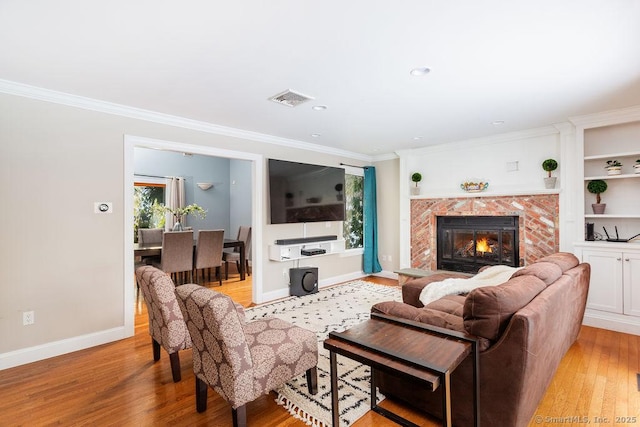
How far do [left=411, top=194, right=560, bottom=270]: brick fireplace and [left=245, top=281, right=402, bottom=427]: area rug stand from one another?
918 mm

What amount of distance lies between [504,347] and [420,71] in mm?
Answer: 2013

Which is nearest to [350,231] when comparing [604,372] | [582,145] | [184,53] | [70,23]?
[582,145]

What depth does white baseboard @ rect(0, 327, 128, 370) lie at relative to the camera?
2744 millimetres

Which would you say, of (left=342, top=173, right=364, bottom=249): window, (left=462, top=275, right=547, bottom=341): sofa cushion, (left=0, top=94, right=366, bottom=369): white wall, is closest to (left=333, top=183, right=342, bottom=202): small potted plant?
(left=342, top=173, right=364, bottom=249): window

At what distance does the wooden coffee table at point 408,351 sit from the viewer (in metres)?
1.39

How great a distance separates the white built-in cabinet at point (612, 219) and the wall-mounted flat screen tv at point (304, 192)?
3325 millimetres

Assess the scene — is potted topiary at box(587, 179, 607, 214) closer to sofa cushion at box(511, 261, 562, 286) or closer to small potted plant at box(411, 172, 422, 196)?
sofa cushion at box(511, 261, 562, 286)

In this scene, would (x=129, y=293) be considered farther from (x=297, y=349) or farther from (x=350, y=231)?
(x=350, y=231)

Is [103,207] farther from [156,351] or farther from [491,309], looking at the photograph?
[491,309]

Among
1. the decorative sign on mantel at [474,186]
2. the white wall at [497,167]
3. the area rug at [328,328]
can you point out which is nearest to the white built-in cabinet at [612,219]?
the white wall at [497,167]

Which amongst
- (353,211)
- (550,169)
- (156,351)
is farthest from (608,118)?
(156,351)

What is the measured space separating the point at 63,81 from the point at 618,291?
19.1ft

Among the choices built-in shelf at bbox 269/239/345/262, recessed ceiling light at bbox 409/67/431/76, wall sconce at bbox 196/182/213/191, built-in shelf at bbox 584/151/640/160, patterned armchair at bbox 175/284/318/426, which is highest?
recessed ceiling light at bbox 409/67/431/76

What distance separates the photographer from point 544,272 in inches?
89.8
